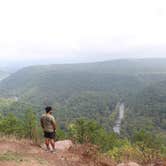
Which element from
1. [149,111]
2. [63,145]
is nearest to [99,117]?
[149,111]

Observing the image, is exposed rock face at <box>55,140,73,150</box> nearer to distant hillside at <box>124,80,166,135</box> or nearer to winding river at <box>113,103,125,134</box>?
distant hillside at <box>124,80,166,135</box>

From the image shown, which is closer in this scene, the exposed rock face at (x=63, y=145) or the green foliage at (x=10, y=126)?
the exposed rock face at (x=63, y=145)

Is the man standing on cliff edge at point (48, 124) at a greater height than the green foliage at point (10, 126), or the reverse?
the man standing on cliff edge at point (48, 124)

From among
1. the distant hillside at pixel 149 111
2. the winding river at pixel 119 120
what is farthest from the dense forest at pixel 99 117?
the winding river at pixel 119 120

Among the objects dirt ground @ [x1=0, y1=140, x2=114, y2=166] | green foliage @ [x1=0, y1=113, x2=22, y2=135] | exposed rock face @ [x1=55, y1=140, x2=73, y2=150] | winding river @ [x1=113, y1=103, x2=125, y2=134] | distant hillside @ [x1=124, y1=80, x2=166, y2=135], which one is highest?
dirt ground @ [x1=0, y1=140, x2=114, y2=166]

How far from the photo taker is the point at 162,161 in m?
8.81

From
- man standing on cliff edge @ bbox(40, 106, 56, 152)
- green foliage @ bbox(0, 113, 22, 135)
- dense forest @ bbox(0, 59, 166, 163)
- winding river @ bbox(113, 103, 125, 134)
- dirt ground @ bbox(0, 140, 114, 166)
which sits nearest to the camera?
dirt ground @ bbox(0, 140, 114, 166)

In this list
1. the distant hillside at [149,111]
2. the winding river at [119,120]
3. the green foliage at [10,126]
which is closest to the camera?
the green foliage at [10,126]

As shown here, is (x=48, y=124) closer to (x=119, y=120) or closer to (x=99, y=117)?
(x=99, y=117)

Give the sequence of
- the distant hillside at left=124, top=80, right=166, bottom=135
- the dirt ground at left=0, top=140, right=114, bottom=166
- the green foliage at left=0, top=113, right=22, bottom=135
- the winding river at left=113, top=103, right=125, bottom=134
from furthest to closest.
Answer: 1. the winding river at left=113, top=103, right=125, bottom=134
2. the distant hillside at left=124, top=80, right=166, bottom=135
3. the green foliage at left=0, top=113, right=22, bottom=135
4. the dirt ground at left=0, top=140, right=114, bottom=166

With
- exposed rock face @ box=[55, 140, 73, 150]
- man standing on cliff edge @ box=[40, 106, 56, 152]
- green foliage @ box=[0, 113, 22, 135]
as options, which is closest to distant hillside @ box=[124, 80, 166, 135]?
green foliage @ box=[0, 113, 22, 135]

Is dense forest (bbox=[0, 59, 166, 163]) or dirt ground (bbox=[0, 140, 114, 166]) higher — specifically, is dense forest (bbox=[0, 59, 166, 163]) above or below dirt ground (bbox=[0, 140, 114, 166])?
below

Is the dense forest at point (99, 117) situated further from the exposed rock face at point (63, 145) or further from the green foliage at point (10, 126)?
the exposed rock face at point (63, 145)

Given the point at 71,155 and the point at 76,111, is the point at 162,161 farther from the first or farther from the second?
the point at 76,111
